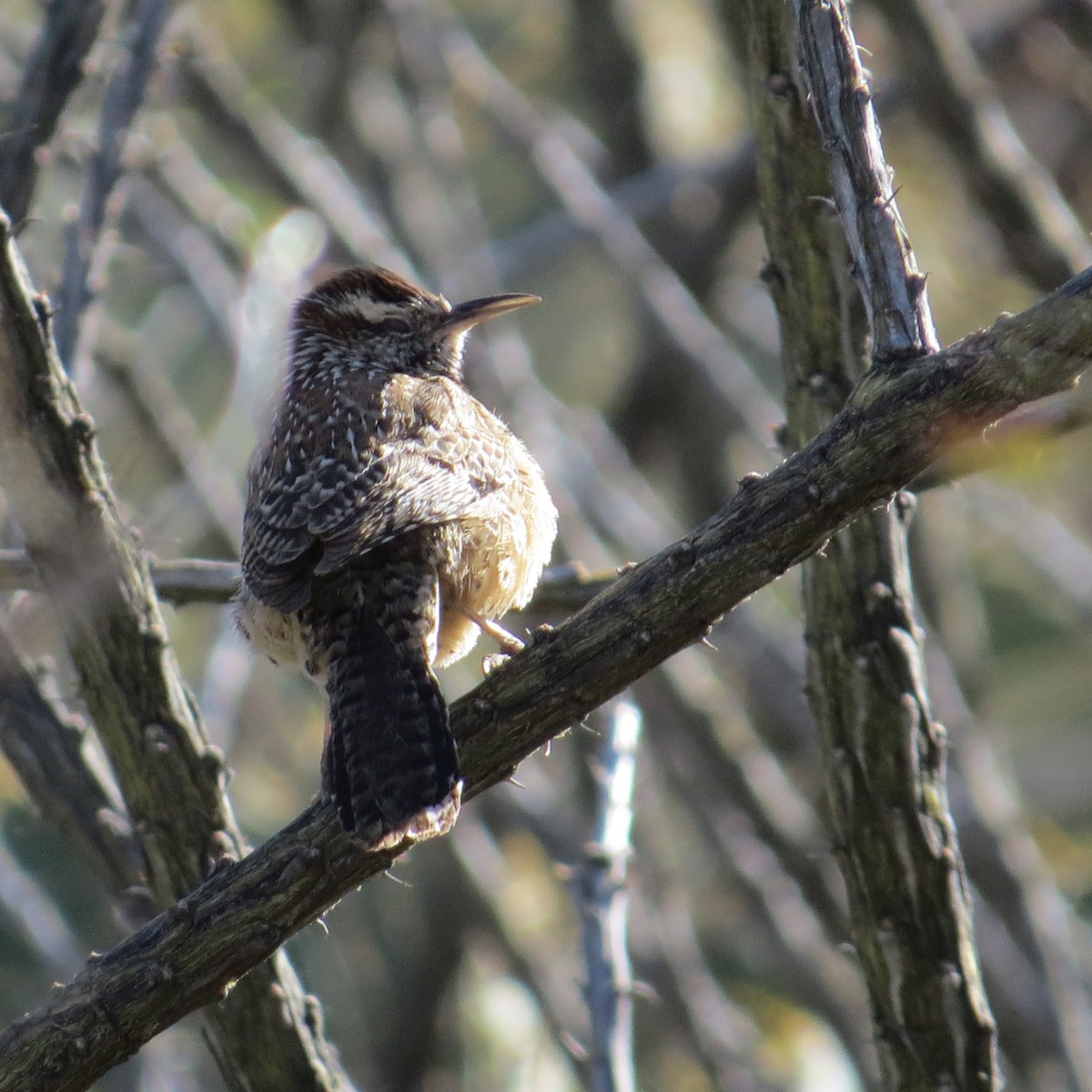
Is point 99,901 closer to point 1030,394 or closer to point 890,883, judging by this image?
point 890,883

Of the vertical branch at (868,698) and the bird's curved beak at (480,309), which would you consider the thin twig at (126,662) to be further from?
the bird's curved beak at (480,309)

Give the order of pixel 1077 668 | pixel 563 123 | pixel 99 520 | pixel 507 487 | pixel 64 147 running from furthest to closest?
pixel 1077 668 → pixel 563 123 → pixel 64 147 → pixel 507 487 → pixel 99 520

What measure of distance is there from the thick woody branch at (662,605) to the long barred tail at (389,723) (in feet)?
0.28

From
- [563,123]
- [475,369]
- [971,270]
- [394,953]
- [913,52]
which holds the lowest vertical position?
[394,953]

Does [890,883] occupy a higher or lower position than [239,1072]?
lower

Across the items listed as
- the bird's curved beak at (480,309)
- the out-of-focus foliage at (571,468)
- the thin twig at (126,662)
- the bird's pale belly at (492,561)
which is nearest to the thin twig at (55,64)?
the out-of-focus foliage at (571,468)

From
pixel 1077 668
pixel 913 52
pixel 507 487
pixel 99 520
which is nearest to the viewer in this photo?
pixel 99 520

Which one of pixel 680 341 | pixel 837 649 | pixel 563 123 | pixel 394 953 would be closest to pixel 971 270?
pixel 563 123

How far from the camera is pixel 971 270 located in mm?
7648

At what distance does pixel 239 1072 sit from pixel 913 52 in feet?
11.6

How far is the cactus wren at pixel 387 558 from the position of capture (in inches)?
100

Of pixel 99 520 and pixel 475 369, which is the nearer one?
pixel 99 520

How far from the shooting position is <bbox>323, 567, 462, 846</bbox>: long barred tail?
248 cm

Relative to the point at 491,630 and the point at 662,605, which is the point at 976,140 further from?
the point at 662,605
